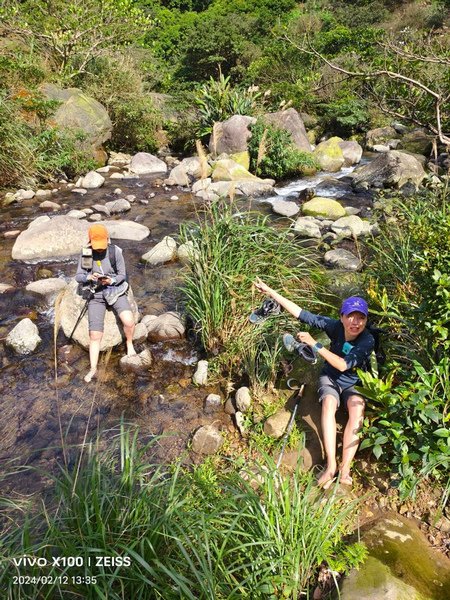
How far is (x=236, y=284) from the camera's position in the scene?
151 inches

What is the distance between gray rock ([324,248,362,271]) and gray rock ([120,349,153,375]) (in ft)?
10.7

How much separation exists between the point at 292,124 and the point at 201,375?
1208cm

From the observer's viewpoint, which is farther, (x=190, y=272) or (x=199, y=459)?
(x=190, y=272)

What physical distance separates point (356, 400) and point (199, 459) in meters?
1.32

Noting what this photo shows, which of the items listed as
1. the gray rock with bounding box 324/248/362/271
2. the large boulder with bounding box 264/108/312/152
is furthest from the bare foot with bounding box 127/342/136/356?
the large boulder with bounding box 264/108/312/152

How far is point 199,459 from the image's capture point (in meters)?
3.17

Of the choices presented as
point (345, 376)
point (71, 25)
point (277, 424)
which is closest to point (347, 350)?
point (345, 376)

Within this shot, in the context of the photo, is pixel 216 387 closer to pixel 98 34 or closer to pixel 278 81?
pixel 98 34

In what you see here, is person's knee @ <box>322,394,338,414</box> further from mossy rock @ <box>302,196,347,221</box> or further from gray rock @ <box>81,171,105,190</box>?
gray rock @ <box>81,171,105,190</box>

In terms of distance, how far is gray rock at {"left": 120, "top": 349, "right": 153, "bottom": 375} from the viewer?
4383 millimetres

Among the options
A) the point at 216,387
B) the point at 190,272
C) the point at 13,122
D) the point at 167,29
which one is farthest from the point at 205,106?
the point at 167,29

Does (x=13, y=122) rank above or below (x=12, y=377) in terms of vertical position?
above

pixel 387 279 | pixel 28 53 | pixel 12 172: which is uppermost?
pixel 28 53
